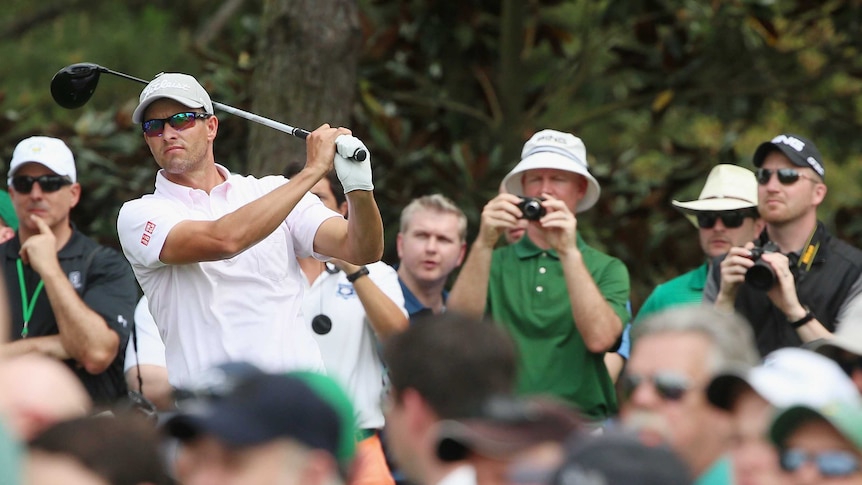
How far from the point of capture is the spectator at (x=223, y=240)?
4965mm

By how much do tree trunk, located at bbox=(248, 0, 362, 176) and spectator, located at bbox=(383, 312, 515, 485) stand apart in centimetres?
446

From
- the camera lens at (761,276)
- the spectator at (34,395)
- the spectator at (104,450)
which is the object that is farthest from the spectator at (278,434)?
the camera lens at (761,276)

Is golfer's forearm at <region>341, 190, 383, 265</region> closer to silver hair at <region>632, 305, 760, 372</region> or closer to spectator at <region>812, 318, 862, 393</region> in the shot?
silver hair at <region>632, 305, 760, 372</region>

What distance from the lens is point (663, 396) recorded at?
3805 millimetres

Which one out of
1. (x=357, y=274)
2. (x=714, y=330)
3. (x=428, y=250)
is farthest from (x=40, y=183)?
(x=714, y=330)

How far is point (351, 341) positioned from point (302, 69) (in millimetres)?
2108

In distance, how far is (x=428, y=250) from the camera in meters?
6.56

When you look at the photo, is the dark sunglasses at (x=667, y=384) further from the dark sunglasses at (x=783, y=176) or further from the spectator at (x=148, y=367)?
the spectator at (x=148, y=367)

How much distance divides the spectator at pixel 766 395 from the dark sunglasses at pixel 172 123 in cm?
236

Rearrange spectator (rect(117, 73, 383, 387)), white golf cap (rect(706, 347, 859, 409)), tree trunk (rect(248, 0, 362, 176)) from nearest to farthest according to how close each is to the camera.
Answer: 1. white golf cap (rect(706, 347, 859, 409))
2. spectator (rect(117, 73, 383, 387))
3. tree trunk (rect(248, 0, 362, 176))

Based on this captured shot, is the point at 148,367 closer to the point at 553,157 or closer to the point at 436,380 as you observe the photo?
the point at 553,157

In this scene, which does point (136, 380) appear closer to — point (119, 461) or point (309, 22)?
point (309, 22)

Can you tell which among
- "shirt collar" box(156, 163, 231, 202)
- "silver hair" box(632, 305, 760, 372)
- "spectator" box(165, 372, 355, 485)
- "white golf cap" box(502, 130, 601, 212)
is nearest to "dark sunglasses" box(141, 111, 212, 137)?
"shirt collar" box(156, 163, 231, 202)

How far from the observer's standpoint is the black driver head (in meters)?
5.66
